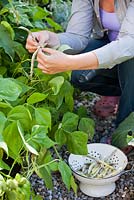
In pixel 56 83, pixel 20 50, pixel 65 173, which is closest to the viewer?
pixel 65 173

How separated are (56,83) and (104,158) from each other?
0.36 m

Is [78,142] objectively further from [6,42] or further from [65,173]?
[6,42]

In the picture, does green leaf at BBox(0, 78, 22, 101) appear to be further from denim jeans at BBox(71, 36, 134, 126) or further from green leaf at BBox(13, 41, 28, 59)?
denim jeans at BBox(71, 36, 134, 126)

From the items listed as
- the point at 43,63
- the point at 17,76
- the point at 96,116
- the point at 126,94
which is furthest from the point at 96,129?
the point at 43,63

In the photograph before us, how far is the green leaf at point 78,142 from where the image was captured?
57.5 inches

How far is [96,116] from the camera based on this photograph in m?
2.03

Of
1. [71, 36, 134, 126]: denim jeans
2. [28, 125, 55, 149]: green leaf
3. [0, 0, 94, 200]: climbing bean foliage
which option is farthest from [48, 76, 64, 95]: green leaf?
[71, 36, 134, 126]: denim jeans

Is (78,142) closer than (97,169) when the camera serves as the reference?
Yes

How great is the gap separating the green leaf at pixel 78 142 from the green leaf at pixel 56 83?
13cm

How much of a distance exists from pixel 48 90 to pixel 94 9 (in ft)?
1.10

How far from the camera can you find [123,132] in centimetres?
162

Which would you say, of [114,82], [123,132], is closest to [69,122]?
[123,132]

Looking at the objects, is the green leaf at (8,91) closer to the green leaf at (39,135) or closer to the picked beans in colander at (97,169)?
the green leaf at (39,135)

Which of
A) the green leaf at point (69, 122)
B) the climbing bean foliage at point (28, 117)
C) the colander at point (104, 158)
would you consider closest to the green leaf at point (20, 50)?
the climbing bean foliage at point (28, 117)
